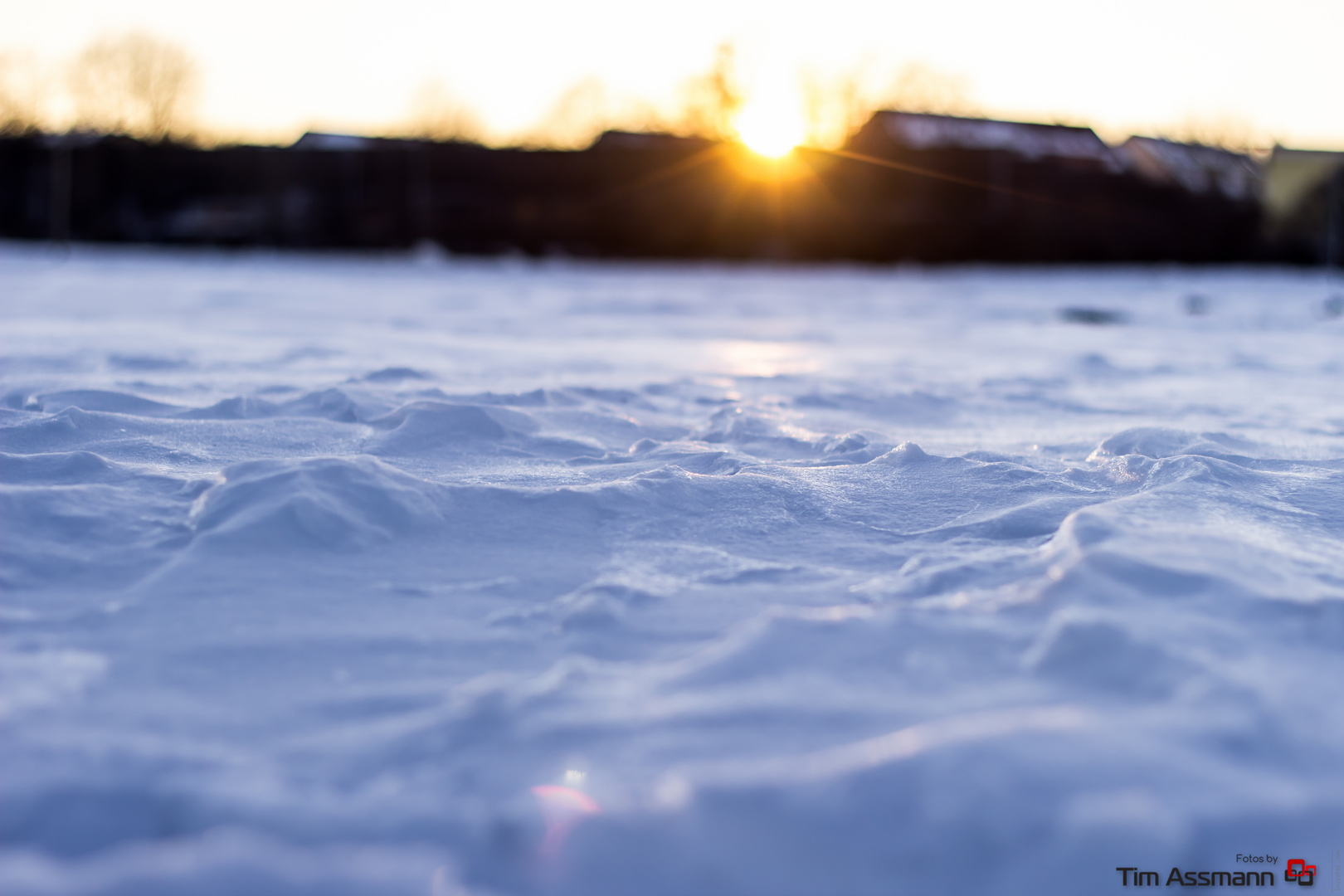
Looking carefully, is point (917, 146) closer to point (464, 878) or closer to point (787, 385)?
point (787, 385)

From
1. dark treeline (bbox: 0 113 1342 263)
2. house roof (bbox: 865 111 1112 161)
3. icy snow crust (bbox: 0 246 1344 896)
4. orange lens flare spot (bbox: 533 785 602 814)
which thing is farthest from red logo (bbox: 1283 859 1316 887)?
house roof (bbox: 865 111 1112 161)

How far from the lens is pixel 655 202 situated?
21641 millimetres

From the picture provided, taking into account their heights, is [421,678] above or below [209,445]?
below

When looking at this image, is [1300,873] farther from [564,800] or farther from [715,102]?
[715,102]

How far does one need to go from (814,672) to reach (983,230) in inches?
879

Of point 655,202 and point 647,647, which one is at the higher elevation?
point 655,202

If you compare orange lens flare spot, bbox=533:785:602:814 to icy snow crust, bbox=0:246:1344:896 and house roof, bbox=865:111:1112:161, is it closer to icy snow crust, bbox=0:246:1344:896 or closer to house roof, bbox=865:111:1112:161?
icy snow crust, bbox=0:246:1344:896

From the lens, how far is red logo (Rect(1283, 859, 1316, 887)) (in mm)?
1026

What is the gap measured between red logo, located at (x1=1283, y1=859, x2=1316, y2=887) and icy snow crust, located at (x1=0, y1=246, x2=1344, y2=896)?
0.02m

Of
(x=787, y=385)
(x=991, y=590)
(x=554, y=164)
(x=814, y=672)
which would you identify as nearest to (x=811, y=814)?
(x=814, y=672)

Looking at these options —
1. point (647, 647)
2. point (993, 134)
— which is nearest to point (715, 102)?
point (993, 134)

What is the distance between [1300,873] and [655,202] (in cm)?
2155

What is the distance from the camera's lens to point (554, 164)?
24.6 metres

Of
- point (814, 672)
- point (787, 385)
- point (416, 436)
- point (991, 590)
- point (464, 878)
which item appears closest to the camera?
point (464, 878)
